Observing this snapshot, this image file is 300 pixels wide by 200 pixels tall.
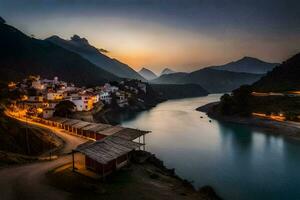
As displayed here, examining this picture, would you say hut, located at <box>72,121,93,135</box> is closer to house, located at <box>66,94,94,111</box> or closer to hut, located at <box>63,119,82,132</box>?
hut, located at <box>63,119,82,132</box>

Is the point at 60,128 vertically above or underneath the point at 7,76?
underneath

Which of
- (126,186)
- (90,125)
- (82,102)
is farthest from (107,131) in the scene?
(82,102)

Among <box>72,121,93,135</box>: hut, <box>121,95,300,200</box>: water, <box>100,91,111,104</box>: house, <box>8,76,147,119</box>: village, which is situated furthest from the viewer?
<box>100,91,111,104</box>: house

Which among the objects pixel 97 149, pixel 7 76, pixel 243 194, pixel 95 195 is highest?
pixel 7 76

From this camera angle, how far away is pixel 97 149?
23328 millimetres

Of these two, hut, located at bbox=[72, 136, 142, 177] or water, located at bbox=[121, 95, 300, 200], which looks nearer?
hut, located at bbox=[72, 136, 142, 177]

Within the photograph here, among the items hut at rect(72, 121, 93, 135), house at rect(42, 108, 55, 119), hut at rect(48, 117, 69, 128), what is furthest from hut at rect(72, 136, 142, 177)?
house at rect(42, 108, 55, 119)

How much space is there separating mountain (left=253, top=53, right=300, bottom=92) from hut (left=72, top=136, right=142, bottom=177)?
9926cm

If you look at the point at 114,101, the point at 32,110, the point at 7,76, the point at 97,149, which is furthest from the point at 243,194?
the point at 7,76

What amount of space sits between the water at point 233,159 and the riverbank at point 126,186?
714cm

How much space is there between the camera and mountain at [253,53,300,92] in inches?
4413

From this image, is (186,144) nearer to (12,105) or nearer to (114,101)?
(12,105)

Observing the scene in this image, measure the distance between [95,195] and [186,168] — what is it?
20539 millimetres

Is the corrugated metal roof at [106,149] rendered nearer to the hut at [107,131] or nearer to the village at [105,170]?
the village at [105,170]
